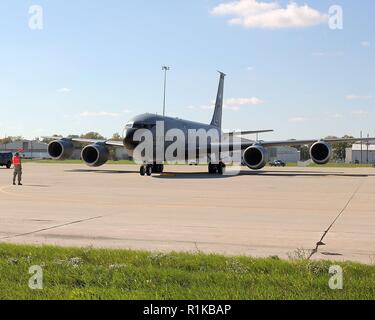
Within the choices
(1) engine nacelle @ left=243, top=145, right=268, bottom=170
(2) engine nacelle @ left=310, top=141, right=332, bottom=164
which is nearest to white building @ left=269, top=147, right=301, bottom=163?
(2) engine nacelle @ left=310, top=141, right=332, bottom=164

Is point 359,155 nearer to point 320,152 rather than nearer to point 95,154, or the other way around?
point 320,152

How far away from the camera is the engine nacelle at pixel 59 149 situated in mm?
37938

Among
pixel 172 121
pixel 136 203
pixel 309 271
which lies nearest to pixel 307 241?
pixel 309 271

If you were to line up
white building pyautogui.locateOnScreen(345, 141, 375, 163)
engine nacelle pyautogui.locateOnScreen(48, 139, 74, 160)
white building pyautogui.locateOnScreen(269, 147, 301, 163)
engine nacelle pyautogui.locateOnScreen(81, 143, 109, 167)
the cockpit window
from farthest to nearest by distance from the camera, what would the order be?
white building pyautogui.locateOnScreen(269, 147, 301, 163), white building pyautogui.locateOnScreen(345, 141, 375, 163), engine nacelle pyautogui.locateOnScreen(48, 139, 74, 160), engine nacelle pyautogui.locateOnScreen(81, 143, 109, 167), the cockpit window

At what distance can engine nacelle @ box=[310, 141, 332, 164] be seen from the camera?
33.3 m

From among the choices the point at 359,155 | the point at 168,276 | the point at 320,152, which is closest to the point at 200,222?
the point at 168,276

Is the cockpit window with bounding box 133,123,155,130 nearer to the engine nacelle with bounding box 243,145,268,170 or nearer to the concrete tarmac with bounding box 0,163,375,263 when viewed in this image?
the engine nacelle with bounding box 243,145,268,170

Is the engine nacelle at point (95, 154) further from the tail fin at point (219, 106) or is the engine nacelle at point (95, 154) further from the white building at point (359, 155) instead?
the white building at point (359, 155)

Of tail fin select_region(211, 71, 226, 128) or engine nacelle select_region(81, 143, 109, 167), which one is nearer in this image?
engine nacelle select_region(81, 143, 109, 167)

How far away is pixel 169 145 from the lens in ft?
108

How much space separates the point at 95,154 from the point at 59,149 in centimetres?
331

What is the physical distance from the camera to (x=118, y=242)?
9141 mm
